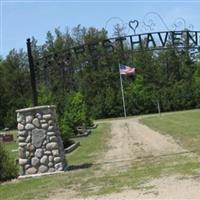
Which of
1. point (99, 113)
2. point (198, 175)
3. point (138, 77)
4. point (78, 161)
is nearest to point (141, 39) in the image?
point (78, 161)

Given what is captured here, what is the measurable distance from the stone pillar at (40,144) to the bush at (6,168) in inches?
11.3

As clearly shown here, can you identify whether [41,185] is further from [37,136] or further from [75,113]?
[75,113]

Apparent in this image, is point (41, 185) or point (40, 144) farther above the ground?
point (40, 144)

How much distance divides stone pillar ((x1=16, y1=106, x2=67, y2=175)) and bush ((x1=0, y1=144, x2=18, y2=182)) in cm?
29

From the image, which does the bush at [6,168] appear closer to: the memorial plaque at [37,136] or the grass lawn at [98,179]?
the grass lawn at [98,179]

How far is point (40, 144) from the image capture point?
1466 cm

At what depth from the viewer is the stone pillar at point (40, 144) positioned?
14641 millimetres

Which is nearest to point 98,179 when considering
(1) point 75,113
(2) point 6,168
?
(2) point 6,168

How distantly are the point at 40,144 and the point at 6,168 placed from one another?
42.0 inches

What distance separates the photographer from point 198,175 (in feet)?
36.2

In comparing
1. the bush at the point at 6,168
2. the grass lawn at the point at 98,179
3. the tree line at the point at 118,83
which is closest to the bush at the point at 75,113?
the bush at the point at 6,168

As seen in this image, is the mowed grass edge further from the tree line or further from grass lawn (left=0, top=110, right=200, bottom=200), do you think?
the tree line

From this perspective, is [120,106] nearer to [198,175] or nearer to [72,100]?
[72,100]

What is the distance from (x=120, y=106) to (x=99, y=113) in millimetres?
2801
